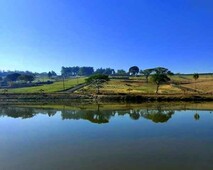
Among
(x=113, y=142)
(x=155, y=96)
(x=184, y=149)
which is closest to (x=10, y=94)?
(x=155, y=96)

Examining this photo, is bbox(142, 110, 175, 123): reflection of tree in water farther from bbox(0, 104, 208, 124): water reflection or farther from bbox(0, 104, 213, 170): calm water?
bbox(0, 104, 213, 170): calm water

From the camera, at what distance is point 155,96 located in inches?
2378

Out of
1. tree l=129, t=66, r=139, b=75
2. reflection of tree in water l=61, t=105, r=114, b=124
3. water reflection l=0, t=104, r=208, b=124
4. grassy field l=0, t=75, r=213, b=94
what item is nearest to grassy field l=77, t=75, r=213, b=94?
grassy field l=0, t=75, r=213, b=94

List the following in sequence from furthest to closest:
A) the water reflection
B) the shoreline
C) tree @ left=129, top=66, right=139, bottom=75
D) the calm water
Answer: tree @ left=129, top=66, right=139, bottom=75 → the shoreline → the water reflection → the calm water

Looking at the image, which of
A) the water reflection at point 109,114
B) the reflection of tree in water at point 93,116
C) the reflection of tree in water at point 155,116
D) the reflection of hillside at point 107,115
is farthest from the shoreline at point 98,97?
the reflection of tree in water at point 93,116

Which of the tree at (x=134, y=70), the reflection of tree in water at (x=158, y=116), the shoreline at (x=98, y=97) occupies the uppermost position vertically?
the tree at (x=134, y=70)

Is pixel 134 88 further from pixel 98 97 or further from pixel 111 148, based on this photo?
pixel 111 148

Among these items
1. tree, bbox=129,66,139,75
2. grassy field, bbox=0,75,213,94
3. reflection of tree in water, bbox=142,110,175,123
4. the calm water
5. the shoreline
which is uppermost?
tree, bbox=129,66,139,75

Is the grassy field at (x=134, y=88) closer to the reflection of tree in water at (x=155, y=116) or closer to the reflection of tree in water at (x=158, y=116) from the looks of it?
the reflection of tree in water at (x=155, y=116)

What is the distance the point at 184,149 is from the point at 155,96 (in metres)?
42.1

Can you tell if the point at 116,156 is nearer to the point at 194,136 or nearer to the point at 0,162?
the point at 0,162

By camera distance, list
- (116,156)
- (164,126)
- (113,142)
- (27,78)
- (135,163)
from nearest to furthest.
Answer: (135,163), (116,156), (113,142), (164,126), (27,78)

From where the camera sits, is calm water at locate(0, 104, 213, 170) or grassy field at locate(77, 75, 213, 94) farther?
grassy field at locate(77, 75, 213, 94)

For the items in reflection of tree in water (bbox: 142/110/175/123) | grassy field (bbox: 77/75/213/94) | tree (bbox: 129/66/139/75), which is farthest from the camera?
tree (bbox: 129/66/139/75)
